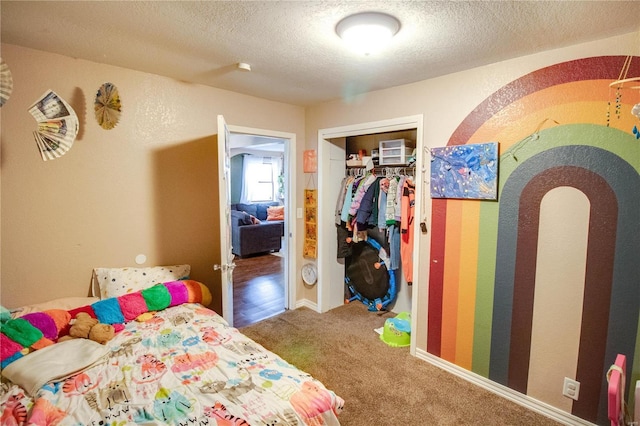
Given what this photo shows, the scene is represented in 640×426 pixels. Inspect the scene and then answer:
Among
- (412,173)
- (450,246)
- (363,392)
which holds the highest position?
(412,173)

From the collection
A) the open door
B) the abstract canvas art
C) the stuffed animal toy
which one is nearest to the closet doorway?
the open door

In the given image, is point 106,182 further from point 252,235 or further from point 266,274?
point 252,235

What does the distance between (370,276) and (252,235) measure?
3005 millimetres

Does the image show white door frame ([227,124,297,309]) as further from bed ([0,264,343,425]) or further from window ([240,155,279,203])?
window ([240,155,279,203])

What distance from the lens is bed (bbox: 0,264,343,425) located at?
130cm

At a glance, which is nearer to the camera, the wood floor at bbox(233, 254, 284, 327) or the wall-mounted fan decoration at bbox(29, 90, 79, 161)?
the wall-mounted fan decoration at bbox(29, 90, 79, 161)

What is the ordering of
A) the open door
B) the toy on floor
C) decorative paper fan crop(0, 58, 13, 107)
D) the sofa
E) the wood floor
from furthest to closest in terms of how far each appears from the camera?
1. the sofa
2. the wood floor
3. the toy on floor
4. the open door
5. decorative paper fan crop(0, 58, 13, 107)

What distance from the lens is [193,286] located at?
2.52 meters

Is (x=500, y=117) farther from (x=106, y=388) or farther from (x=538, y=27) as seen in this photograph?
(x=106, y=388)

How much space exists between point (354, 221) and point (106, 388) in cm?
247

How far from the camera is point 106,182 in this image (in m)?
2.35

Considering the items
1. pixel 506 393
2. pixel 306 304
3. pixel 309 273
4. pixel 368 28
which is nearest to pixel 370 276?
pixel 309 273

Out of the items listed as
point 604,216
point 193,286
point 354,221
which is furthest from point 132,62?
point 604,216

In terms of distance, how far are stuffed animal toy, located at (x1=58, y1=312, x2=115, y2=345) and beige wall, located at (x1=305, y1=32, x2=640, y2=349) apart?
2.23m
